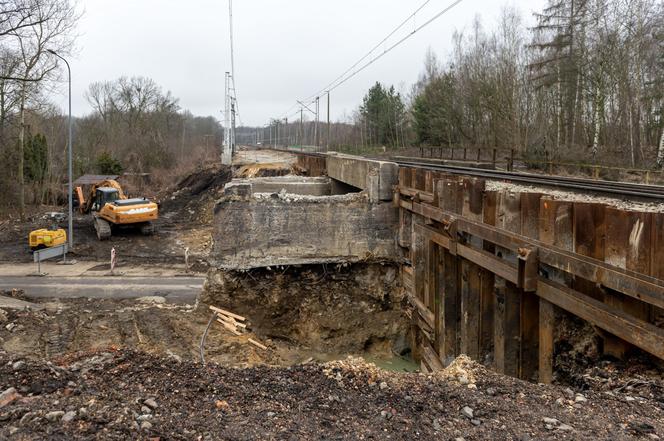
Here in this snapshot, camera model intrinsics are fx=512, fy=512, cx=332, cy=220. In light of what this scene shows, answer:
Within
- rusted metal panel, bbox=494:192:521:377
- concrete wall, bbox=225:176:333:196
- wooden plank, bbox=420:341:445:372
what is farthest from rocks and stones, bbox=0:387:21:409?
concrete wall, bbox=225:176:333:196

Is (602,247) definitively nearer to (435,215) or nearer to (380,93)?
(435,215)

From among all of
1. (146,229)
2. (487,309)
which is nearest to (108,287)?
(146,229)

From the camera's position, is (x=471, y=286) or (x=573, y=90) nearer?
(x=471, y=286)

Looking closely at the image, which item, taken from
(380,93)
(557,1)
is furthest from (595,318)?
(380,93)

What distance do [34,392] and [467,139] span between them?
4317 centimetres

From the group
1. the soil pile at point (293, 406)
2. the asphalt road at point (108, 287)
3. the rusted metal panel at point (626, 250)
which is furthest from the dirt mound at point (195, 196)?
the rusted metal panel at point (626, 250)

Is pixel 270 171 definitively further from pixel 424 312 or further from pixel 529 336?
pixel 529 336

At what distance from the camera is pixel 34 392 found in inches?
191

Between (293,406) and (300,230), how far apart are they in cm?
801

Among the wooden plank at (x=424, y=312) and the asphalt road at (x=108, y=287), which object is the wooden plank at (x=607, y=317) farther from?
the asphalt road at (x=108, y=287)

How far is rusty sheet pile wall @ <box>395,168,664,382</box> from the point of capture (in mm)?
4672

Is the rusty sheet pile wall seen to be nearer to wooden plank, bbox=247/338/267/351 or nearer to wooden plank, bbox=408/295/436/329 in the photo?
wooden plank, bbox=408/295/436/329

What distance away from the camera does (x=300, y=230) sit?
Result: 41.1ft

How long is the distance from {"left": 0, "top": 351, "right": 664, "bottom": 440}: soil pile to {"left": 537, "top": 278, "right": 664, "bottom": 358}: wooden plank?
51 centimetres
